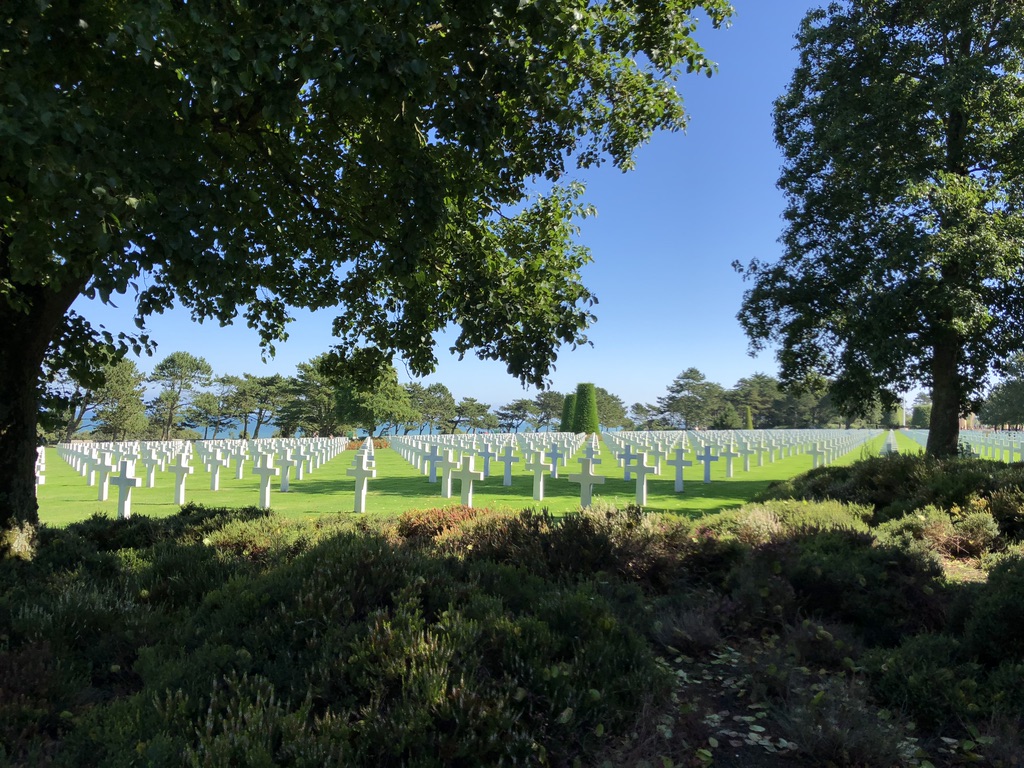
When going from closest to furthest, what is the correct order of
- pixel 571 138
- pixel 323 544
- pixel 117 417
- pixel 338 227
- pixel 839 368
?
pixel 323 544 < pixel 338 227 < pixel 571 138 < pixel 839 368 < pixel 117 417

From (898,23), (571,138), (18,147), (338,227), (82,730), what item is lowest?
(82,730)

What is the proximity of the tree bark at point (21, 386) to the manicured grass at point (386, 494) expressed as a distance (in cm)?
401

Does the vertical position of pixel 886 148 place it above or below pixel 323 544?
above

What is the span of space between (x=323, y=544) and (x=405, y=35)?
397cm

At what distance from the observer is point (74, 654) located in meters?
3.78

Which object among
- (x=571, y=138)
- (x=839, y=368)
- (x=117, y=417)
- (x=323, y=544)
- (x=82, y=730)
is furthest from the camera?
(x=117, y=417)

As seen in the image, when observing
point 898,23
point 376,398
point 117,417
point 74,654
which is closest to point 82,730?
point 74,654

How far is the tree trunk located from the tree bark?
16.0 meters

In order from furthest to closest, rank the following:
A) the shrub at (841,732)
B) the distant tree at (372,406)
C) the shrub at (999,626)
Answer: the distant tree at (372,406) → the shrub at (999,626) → the shrub at (841,732)

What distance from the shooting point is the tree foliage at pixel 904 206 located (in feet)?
39.1

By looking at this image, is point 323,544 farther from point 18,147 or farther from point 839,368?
point 839,368

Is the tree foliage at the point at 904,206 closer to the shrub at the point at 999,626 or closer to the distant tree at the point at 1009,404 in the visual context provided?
the shrub at the point at 999,626

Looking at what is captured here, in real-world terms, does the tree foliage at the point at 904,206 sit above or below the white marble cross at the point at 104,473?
above

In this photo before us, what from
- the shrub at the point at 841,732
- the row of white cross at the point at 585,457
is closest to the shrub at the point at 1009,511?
the row of white cross at the point at 585,457
